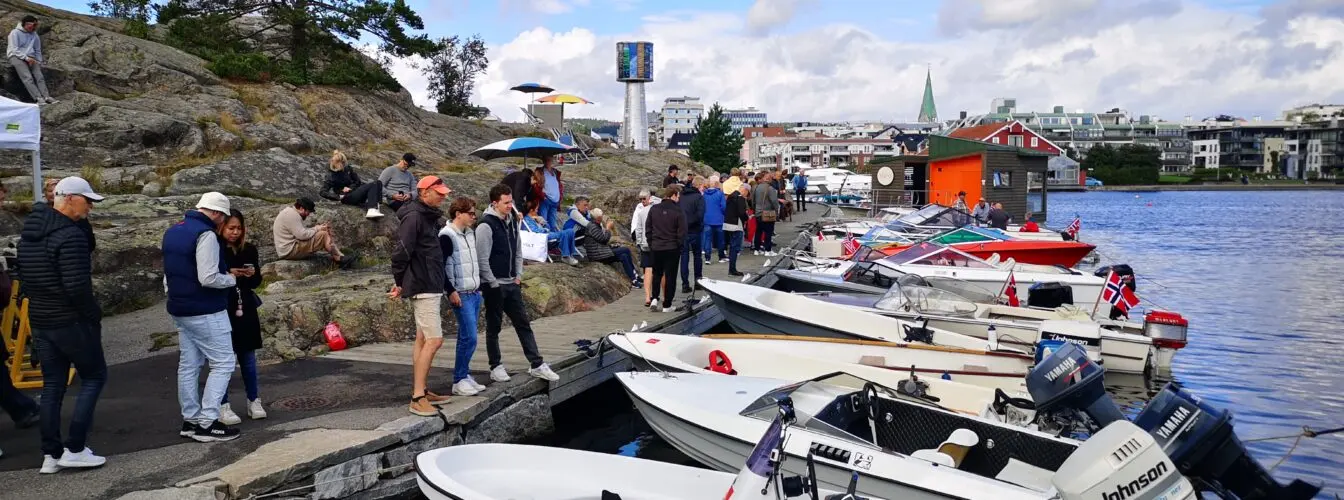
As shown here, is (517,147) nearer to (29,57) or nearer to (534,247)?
(534,247)

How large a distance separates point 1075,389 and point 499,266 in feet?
16.7

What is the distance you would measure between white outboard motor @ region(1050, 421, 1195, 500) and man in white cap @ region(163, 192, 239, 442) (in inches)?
232

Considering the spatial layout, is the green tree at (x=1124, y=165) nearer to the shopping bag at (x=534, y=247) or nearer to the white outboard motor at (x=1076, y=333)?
the white outboard motor at (x=1076, y=333)

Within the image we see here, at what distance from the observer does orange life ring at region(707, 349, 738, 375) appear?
33.1 ft

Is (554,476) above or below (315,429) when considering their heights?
below

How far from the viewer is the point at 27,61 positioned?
632 inches

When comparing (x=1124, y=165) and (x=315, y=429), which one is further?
(x=1124, y=165)

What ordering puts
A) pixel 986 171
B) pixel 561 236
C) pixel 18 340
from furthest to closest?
pixel 986 171
pixel 561 236
pixel 18 340

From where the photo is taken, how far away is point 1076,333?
42.1ft

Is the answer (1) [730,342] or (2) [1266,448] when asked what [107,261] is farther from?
(2) [1266,448]

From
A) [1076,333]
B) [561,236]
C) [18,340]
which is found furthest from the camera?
[561,236]

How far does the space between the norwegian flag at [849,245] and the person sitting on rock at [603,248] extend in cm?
699

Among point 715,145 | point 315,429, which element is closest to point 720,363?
point 315,429

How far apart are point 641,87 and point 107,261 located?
89.8 metres
